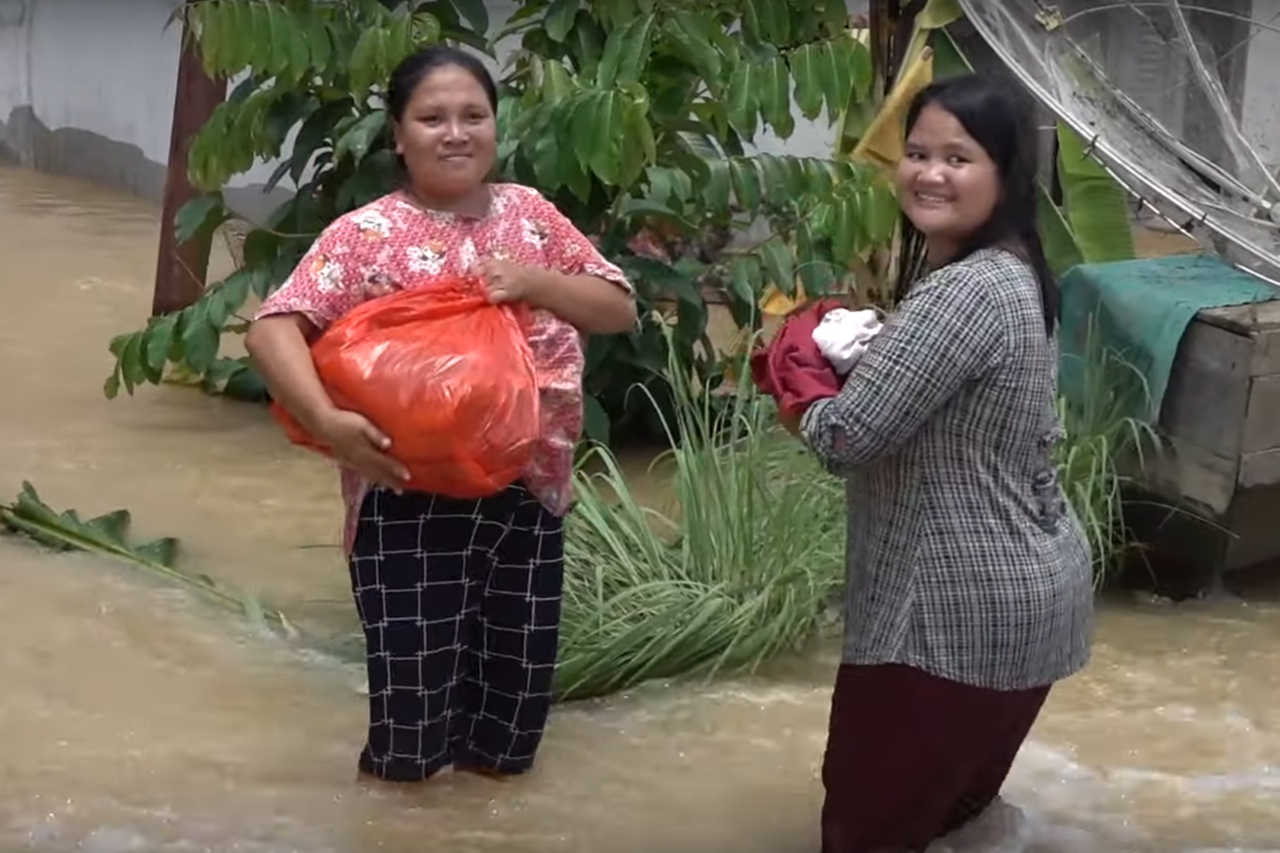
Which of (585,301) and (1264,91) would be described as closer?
(585,301)

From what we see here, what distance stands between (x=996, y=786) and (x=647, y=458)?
2.77 metres

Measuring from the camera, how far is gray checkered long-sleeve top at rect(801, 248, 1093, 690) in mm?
2852

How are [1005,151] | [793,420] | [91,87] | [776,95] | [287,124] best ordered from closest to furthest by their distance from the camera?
[1005,151]
[793,420]
[776,95]
[287,124]
[91,87]

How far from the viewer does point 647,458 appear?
6043 mm

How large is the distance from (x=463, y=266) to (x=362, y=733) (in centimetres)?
119

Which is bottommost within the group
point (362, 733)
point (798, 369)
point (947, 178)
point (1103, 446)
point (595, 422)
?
point (362, 733)

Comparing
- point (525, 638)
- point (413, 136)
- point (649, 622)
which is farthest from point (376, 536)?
point (649, 622)

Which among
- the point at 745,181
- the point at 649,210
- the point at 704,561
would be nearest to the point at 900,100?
the point at 745,181

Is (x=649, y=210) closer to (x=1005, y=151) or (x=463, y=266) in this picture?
(x=463, y=266)

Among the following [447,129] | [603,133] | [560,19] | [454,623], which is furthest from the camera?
[560,19]

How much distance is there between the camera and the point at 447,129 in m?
3.26

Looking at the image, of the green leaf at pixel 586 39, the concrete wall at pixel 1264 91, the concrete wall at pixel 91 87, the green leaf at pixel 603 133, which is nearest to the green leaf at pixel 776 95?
the green leaf at pixel 603 133

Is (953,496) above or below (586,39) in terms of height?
below

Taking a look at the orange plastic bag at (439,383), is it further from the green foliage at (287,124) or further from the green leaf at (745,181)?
the green leaf at (745,181)
